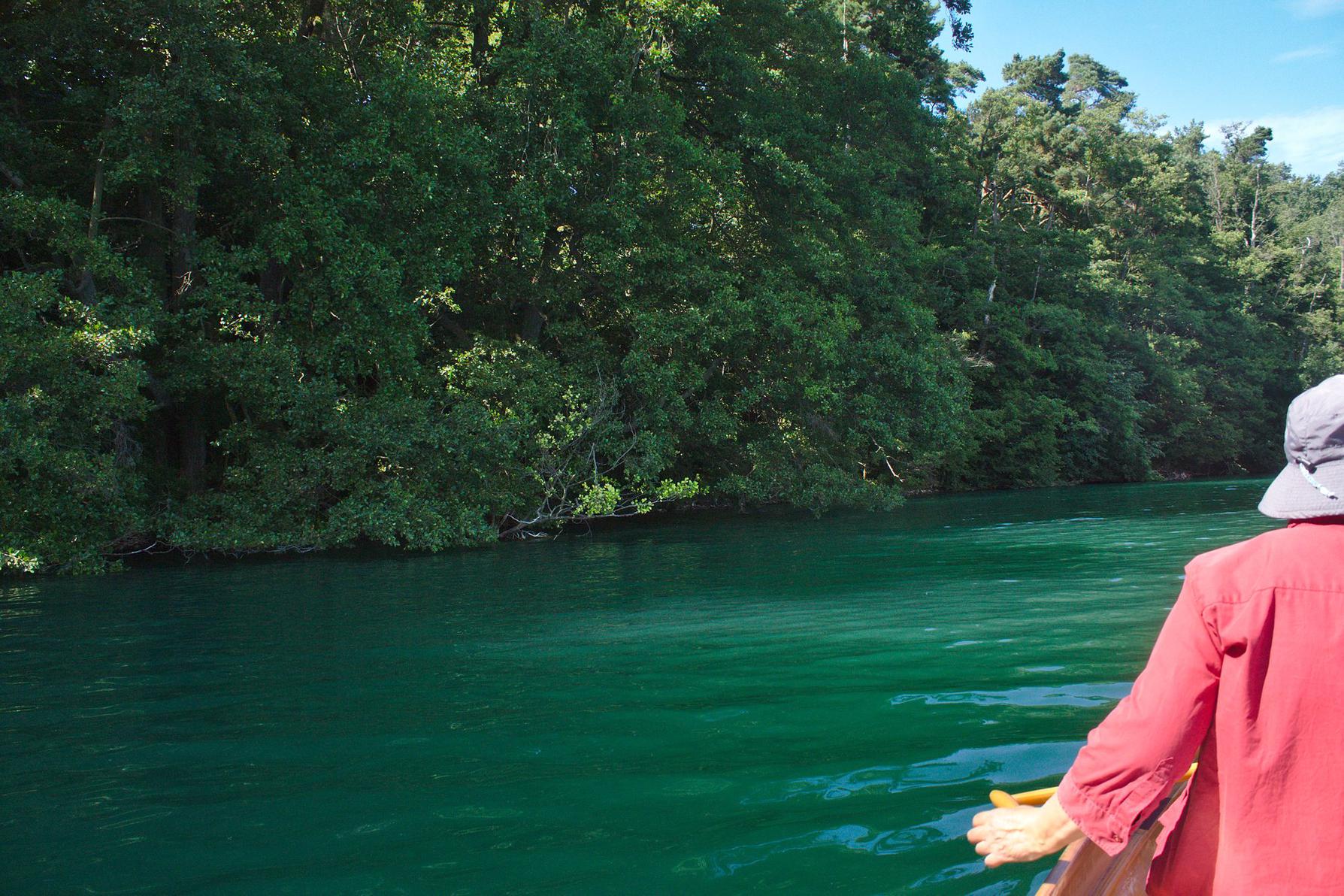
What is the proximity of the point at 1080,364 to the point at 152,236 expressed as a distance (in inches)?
1205

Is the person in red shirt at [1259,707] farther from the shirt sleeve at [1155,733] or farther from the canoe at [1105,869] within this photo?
the canoe at [1105,869]

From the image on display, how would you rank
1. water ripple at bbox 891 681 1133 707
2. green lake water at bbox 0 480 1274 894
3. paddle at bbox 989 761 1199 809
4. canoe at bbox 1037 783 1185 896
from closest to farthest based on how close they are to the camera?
canoe at bbox 1037 783 1185 896, paddle at bbox 989 761 1199 809, green lake water at bbox 0 480 1274 894, water ripple at bbox 891 681 1133 707

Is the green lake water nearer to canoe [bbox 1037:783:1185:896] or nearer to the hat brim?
canoe [bbox 1037:783:1185:896]

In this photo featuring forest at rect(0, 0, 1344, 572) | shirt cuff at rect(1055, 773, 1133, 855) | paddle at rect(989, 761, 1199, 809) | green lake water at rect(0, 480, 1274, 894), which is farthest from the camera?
forest at rect(0, 0, 1344, 572)

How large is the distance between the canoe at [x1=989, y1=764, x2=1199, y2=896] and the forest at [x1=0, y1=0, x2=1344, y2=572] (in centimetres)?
1371

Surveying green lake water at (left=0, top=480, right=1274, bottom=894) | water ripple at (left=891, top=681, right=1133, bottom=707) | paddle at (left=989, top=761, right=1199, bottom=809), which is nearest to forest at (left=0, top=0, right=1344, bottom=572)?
green lake water at (left=0, top=480, right=1274, bottom=894)

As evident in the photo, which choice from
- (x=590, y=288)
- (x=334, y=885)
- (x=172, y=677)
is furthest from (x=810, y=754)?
(x=590, y=288)

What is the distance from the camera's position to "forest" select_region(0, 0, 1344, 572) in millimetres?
14422

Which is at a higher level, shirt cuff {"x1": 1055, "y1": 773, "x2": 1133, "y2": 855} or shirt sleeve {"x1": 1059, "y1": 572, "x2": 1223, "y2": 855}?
shirt sleeve {"x1": 1059, "y1": 572, "x2": 1223, "y2": 855}

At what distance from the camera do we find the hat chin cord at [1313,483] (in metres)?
2.05

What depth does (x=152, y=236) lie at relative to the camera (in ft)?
56.1

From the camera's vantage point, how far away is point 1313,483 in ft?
6.85

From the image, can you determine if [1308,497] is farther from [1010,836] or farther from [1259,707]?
[1010,836]

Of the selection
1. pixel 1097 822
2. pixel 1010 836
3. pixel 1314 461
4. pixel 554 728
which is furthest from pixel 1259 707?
pixel 554 728
